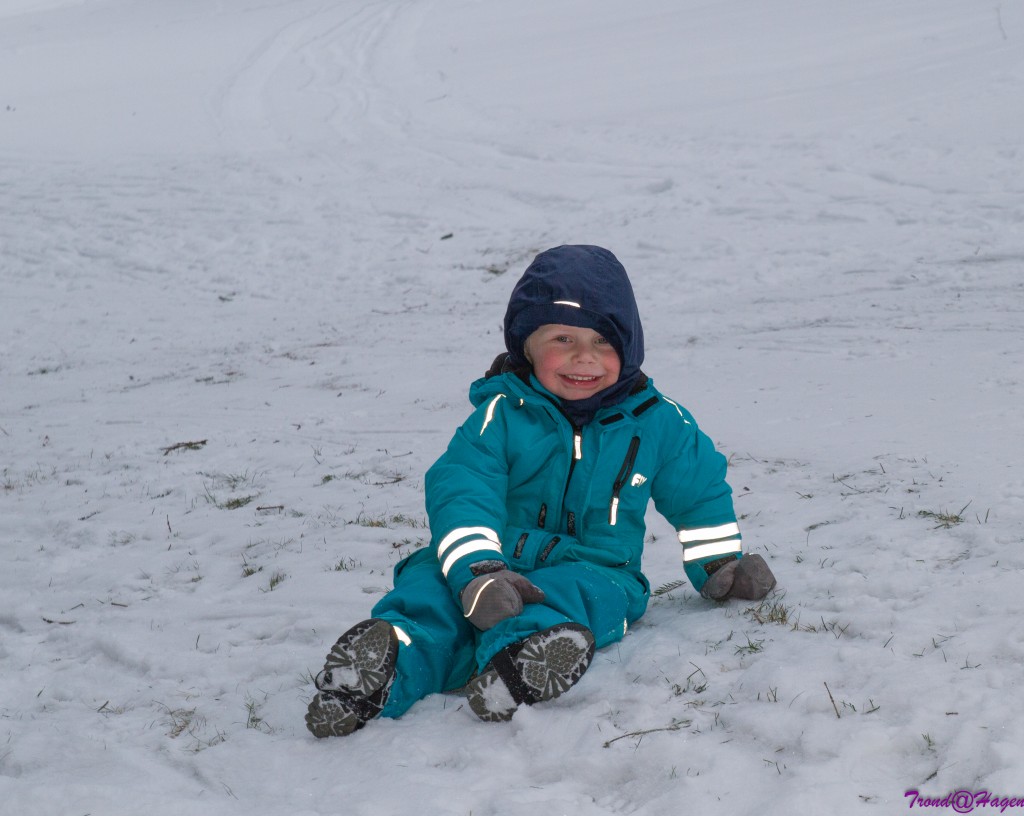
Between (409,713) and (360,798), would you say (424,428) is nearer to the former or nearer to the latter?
(409,713)

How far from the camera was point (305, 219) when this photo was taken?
13.2 meters

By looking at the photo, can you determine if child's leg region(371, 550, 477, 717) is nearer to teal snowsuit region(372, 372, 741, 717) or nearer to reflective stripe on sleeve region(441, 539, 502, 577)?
teal snowsuit region(372, 372, 741, 717)

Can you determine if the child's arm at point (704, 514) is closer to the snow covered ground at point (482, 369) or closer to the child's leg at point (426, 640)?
the snow covered ground at point (482, 369)

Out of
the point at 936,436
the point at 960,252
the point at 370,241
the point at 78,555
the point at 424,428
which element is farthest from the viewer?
the point at 370,241

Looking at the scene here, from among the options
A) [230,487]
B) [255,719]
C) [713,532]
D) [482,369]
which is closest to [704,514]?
[713,532]

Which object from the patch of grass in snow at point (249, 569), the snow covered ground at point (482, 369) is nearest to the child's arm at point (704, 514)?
the snow covered ground at point (482, 369)

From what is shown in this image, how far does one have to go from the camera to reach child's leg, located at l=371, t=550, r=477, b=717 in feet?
10.1

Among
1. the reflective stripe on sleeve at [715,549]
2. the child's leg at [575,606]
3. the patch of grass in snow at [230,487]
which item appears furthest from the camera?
the patch of grass in snow at [230,487]

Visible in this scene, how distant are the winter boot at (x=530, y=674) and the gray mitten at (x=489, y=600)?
0.10 m

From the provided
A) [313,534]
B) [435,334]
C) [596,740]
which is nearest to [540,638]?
[596,740]

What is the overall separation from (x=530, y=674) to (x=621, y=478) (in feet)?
2.72

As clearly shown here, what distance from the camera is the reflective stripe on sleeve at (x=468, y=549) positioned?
3186 millimetres

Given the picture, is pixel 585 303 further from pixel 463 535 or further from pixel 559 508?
pixel 463 535

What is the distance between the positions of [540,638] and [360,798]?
66 cm
